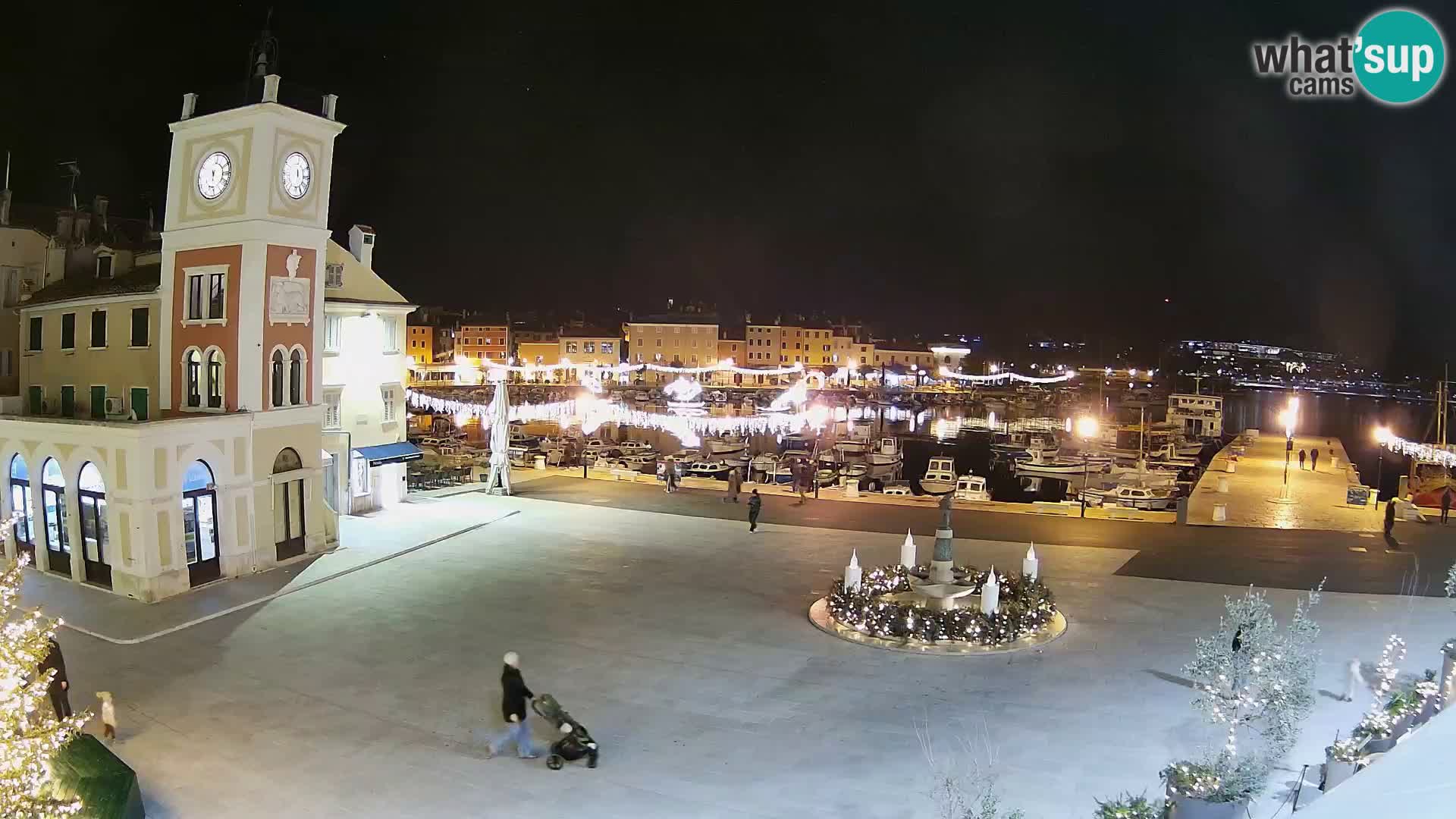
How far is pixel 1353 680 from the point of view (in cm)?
1314

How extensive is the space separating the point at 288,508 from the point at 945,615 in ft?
48.1

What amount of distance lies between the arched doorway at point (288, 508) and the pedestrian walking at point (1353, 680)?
65.3 feet

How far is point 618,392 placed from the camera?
126 m

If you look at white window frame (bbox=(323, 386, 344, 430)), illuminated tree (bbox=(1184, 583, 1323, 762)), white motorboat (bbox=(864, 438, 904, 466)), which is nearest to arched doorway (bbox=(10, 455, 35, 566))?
white window frame (bbox=(323, 386, 344, 430))

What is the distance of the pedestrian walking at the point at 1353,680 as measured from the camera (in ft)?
41.3

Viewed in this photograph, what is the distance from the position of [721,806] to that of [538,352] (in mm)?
132660

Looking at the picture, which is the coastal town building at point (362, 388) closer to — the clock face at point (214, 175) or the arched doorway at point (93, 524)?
the clock face at point (214, 175)

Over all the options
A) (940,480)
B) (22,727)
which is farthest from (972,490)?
(22,727)

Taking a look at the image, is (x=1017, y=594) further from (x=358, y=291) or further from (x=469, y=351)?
(x=469, y=351)

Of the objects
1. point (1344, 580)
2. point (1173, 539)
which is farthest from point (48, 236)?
point (1344, 580)

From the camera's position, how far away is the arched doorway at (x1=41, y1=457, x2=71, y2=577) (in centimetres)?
1952

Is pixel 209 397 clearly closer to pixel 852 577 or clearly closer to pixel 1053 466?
pixel 852 577

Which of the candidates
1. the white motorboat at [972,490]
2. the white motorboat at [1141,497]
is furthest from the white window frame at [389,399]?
the white motorboat at [1141,497]

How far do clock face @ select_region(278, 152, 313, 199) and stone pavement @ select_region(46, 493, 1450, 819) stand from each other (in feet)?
27.9
